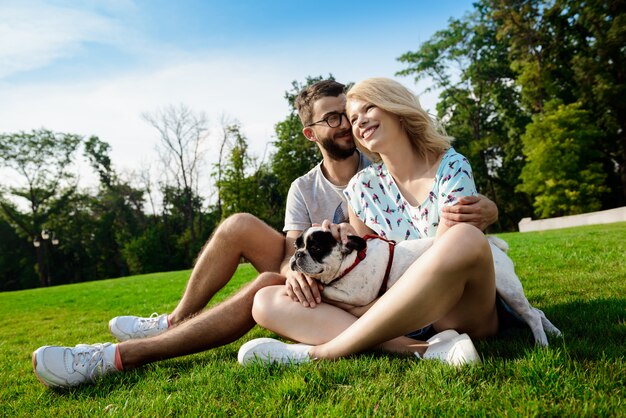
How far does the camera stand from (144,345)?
281 centimetres

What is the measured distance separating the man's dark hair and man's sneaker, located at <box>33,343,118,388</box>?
8.51 feet

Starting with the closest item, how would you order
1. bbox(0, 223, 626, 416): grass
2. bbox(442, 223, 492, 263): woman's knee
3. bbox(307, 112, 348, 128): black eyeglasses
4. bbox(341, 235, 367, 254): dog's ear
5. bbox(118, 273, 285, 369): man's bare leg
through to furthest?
bbox(0, 223, 626, 416): grass, bbox(442, 223, 492, 263): woman's knee, bbox(341, 235, 367, 254): dog's ear, bbox(118, 273, 285, 369): man's bare leg, bbox(307, 112, 348, 128): black eyeglasses

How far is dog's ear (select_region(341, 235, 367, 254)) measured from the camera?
2662 mm

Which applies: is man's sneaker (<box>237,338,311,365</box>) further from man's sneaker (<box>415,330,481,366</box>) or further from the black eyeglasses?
the black eyeglasses

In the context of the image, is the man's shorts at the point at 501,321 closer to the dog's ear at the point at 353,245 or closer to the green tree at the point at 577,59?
the dog's ear at the point at 353,245

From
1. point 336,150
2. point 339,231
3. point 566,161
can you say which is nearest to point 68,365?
point 339,231

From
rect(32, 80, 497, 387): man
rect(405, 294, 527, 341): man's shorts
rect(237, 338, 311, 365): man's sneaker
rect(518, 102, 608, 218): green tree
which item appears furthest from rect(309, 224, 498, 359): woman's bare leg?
rect(518, 102, 608, 218): green tree

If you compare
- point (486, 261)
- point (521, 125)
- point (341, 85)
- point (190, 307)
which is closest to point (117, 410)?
point (190, 307)

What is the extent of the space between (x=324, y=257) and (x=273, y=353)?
63 cm

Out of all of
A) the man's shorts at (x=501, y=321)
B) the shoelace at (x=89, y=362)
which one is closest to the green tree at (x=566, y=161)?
the man's shorts at (x=501, y=321)

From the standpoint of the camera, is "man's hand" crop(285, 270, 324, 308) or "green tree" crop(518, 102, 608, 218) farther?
"green tree" crop(518, 102, 608, 218)

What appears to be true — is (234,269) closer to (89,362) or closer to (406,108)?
(89,362)

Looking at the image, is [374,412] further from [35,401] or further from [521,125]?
[521,125]

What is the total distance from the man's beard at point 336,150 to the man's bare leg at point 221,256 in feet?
3.15
